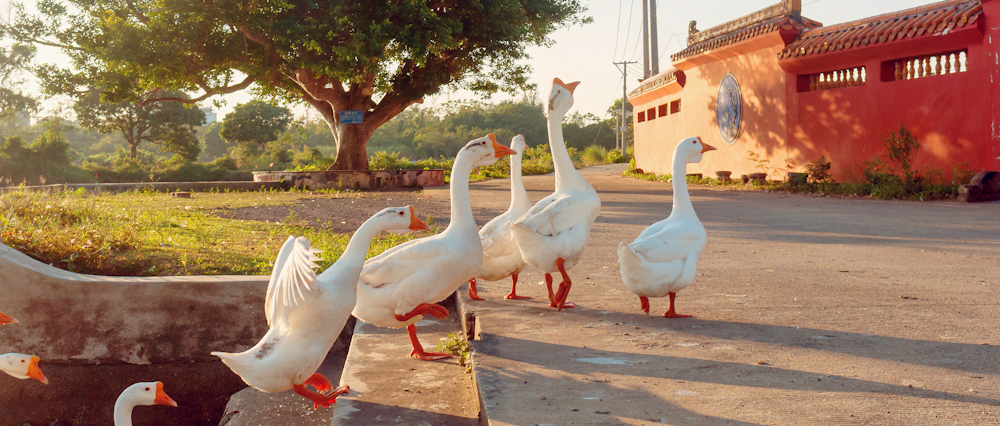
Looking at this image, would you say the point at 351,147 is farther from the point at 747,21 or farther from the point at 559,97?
the point at 559,97

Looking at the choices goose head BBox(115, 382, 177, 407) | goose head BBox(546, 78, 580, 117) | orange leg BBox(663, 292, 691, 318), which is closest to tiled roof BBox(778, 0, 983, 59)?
goose head BBox(546, 78, 580, 117)

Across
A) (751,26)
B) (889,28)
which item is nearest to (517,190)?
(889,28)

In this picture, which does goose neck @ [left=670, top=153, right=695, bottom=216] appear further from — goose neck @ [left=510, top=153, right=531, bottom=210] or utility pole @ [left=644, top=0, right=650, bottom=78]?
utility pole @ [left=644, top=0, right=650, bottom=78]

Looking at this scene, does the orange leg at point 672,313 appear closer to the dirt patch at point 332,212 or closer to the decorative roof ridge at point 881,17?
the dirt patch at point 332,212

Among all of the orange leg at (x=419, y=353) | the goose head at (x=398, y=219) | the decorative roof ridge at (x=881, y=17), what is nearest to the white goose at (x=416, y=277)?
the orange leg at (x=419, y=353)

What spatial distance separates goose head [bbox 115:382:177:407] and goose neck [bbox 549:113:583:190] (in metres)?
2.85

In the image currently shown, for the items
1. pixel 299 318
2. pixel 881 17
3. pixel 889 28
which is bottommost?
pixel 299 318

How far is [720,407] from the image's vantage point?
245 centimetres

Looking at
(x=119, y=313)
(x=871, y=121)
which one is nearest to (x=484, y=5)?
(x=871, y=121)

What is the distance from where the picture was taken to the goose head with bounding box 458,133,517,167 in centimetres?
380

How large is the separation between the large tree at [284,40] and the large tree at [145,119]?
16193 mm

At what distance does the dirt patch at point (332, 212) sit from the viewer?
29.4ft

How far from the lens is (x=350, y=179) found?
1923 cm

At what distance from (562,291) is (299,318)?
180 centimetres
